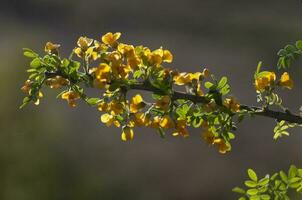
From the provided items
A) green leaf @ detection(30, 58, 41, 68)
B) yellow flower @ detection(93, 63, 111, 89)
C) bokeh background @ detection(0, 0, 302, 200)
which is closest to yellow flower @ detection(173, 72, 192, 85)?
yellow flower @ detection(93, 63, 111, 89)

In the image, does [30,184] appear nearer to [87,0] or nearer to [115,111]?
[115,111]

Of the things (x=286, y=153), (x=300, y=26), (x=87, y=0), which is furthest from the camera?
(x=87, y=0)

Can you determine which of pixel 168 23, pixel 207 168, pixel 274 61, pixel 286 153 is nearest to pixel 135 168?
pixel 207 168

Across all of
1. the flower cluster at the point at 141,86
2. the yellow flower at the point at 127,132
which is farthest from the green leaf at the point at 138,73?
the yellow flower at the point at 127,132

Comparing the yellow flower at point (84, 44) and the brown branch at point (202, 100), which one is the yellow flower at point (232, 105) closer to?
the brown branch at point (202, 100)

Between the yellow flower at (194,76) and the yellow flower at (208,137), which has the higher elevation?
the yellow flower at (194,76)
